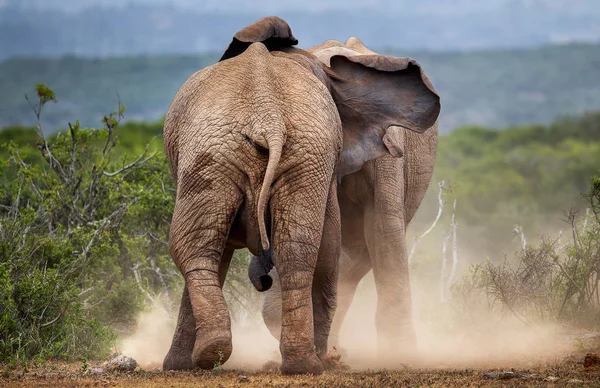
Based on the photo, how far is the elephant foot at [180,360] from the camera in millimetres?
7055

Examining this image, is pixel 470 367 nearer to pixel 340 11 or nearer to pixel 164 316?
pixel 164 316

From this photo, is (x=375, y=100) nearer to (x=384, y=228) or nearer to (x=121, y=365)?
(x=384, y=228)

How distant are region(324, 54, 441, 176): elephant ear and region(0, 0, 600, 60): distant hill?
5761 inches

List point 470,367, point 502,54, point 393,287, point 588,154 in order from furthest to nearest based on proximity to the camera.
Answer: point 502,54 → point 588,154 → point 393,287 → point 470,367

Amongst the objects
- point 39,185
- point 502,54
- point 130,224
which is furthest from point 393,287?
point 502,54

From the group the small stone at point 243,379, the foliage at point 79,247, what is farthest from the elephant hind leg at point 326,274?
the foliage at point 79,247

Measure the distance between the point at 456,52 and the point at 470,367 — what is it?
460ft

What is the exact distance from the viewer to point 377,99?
7.67 m

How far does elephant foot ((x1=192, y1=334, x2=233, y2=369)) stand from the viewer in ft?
20.4

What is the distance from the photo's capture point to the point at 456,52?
476 feet

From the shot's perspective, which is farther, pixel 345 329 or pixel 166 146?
pixel 345 329

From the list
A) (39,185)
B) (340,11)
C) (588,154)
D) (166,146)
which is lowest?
(166,146)

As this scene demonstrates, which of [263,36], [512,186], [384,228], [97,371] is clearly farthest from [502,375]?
[512,186]

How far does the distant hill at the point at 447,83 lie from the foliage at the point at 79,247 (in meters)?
85.1
